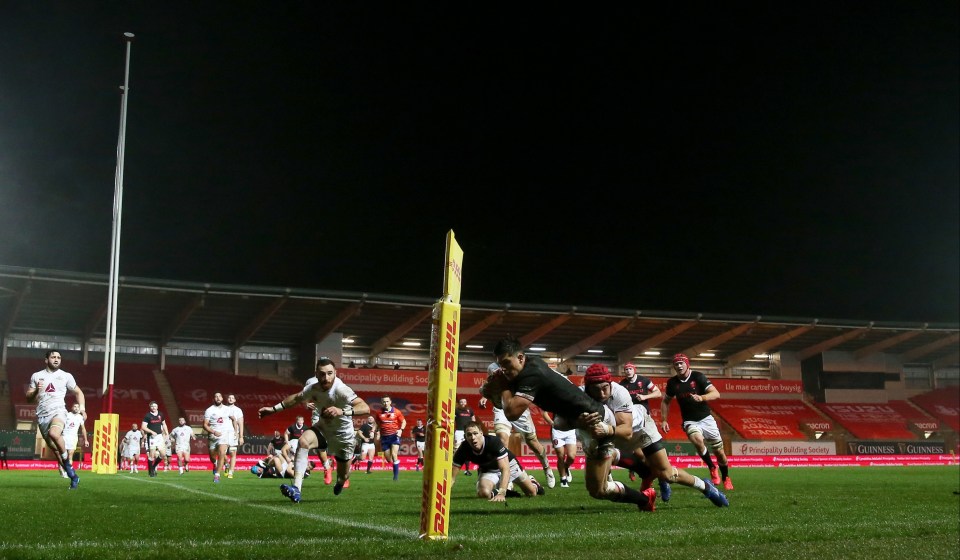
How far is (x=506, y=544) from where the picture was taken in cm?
655

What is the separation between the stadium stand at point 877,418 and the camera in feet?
172

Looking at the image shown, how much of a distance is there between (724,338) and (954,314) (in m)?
16.7

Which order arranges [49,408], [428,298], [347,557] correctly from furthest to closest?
[428,298] → [49,408] → [347,557]

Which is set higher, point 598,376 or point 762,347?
point 762,347

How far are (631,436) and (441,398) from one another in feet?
11.6

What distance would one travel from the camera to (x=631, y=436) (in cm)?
910

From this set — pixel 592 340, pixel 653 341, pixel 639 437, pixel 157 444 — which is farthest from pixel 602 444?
pixel 653 341

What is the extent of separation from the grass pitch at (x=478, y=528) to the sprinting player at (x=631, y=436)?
402 millimetres

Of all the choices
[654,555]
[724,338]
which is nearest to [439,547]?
[654,555]

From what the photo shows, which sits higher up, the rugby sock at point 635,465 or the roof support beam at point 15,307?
the roof support beam at point 15,307

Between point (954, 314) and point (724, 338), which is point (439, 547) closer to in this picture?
point (724, 338)

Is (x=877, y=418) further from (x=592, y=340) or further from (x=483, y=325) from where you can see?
(x=483, y=325)

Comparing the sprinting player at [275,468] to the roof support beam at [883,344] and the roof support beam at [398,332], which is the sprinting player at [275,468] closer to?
the roof support beam at [398,332]

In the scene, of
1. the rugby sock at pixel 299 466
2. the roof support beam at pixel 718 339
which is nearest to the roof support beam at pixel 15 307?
the rugby sock at pixel 299 466
